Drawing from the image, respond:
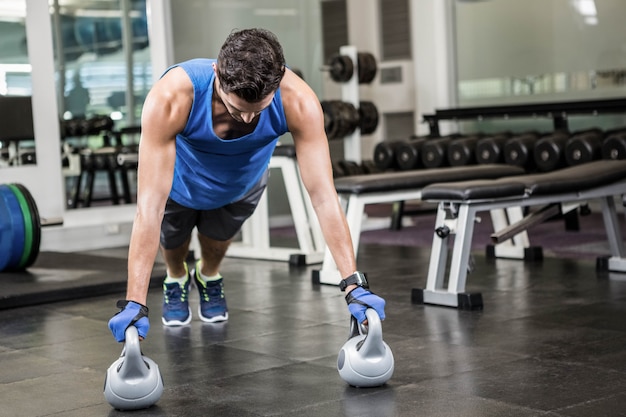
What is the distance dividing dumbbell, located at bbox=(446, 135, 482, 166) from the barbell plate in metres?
2.82

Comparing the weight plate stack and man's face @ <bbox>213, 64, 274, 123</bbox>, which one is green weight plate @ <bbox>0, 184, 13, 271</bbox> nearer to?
the weight plate stack

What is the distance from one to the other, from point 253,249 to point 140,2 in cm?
206

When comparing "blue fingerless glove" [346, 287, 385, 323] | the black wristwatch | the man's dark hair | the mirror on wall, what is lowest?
"blue fingerless glove" [346, 287, 385, 323]

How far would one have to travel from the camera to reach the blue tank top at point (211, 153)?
7.68 ft

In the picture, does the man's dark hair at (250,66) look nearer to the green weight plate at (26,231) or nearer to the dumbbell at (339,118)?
the green weight plate at (26,231)

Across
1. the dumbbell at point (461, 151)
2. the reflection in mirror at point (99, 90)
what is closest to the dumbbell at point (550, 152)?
the dumbbell at point (461, 151)

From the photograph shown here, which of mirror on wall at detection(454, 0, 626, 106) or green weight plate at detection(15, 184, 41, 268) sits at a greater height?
mirror on wall at detection(454, 0, 626, 106)

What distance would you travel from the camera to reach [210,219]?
3.07 meters

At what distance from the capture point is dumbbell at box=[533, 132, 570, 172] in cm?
556

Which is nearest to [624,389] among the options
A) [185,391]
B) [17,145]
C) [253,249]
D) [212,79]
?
[185,391]

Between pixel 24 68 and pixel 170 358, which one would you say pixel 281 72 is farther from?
pixel 24 68

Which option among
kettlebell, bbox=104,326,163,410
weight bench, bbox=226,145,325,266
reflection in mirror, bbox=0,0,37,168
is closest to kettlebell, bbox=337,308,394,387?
kettlebell, bbox=104,326,163,410

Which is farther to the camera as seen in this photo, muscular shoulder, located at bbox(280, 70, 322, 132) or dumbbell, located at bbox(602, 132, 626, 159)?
dumbbell, located at bbox(602, 132, 626, 159)

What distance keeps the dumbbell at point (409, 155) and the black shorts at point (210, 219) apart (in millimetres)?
3218
